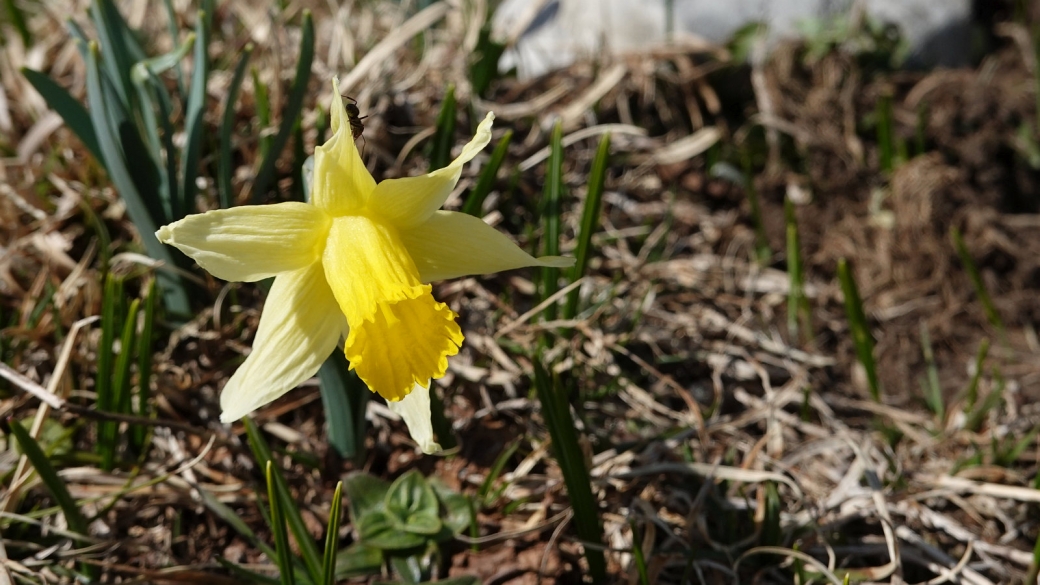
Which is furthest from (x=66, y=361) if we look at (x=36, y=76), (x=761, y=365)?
(x=761, y=365)

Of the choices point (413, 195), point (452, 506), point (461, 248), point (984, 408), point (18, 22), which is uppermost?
point (18, 22)

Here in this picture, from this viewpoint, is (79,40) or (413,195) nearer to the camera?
(413,195)

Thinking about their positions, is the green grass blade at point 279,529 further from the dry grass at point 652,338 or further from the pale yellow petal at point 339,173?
the pale yellow petal at point 339,173

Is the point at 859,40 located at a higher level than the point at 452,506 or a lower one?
higher

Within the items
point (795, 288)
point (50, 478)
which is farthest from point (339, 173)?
point (795, 288)

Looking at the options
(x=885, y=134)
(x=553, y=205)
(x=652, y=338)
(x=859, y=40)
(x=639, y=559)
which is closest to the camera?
(x=639, y=559)

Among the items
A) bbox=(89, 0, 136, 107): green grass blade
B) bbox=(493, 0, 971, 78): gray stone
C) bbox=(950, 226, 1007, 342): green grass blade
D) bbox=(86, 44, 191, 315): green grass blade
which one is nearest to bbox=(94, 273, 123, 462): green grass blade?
bbox=(86, 44, 191, 315): green grass blade

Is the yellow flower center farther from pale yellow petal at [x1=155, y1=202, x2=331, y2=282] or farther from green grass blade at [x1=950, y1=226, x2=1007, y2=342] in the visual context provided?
green grass blade at [x1=950, y1=226, x2=1007, y2=342]

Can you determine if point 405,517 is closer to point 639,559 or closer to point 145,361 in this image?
point 639,559
